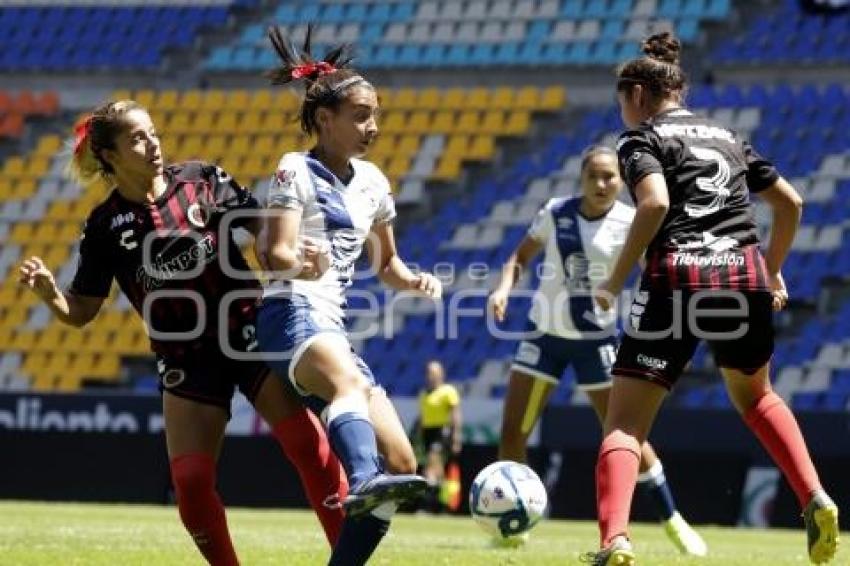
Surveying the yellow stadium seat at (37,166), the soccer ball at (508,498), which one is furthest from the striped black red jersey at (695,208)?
the yellow stadium seat at (37,166)

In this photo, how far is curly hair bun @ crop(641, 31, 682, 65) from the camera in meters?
8.22

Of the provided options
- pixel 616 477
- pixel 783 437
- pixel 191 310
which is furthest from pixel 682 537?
pixel 191 310

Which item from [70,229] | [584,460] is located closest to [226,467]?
[584,460]

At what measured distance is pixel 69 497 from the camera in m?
20.5

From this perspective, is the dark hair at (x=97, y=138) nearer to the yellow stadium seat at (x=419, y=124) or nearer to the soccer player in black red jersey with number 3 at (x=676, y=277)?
the soccer player in black red jersey with number 3 at (x=676, y=277)

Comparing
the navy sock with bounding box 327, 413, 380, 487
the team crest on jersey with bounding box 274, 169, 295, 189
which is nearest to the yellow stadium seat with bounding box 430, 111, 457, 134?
the team crest on jersey with bounding box 274, 169, 295, 189

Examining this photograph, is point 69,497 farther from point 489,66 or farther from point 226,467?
point 489,66

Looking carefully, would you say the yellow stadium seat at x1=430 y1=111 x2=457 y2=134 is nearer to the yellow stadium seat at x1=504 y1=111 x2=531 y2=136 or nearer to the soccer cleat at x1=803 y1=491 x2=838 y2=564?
the yellow stadium seat at x1=504 y1=111 x2=531 y2=136

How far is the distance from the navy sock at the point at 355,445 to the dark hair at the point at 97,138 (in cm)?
165

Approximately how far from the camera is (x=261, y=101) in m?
29.1

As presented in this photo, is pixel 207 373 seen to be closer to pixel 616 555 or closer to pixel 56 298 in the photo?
pixel 56 298

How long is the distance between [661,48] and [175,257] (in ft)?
7.43

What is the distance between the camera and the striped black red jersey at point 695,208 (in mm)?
7840

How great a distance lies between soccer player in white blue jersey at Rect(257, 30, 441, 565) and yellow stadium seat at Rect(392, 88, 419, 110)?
19819 mm
